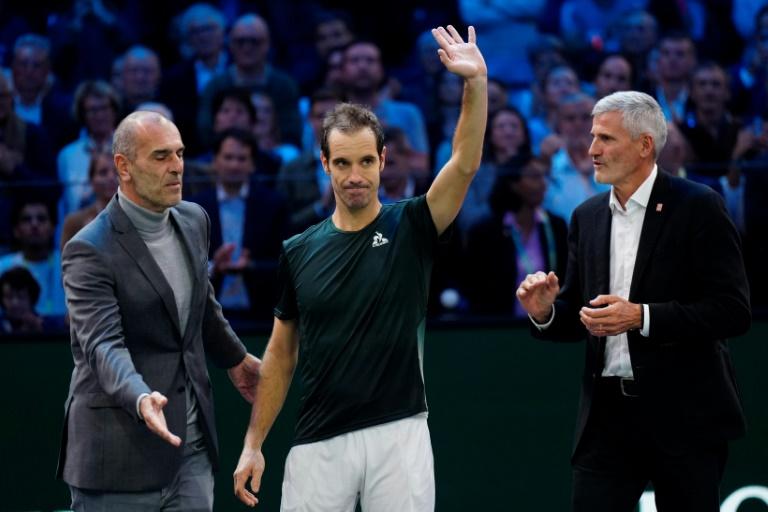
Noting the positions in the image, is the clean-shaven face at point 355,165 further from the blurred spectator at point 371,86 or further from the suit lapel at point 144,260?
the blurred spectator at point 371,86

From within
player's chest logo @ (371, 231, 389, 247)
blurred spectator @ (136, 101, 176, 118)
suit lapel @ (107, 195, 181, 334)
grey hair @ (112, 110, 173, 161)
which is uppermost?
blurred spectator @ (136, 101, 176, 118)

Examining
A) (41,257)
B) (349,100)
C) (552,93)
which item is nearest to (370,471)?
(41,257)

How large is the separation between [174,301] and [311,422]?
0.62m

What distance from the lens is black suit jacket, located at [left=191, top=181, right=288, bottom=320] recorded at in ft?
19.8

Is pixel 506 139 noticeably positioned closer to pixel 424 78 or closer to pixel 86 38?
pixel 424 78

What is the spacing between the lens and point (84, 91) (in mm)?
7871

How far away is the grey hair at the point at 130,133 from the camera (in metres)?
4.25

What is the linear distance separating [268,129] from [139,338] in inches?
151

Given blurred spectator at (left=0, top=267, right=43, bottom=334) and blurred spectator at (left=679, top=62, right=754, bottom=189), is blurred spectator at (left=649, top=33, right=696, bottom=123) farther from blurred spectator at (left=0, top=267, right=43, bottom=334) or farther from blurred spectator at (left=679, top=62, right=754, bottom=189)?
blurred spectator at (left=0, top=267, right=43, bottom=334)

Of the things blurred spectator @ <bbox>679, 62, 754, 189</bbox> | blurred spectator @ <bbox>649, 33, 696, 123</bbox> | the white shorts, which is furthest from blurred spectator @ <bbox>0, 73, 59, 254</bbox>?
blurred spectator @ <bbox>649, 33, 696, 123</bbox>

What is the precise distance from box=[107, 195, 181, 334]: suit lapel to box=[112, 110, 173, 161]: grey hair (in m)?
0.22

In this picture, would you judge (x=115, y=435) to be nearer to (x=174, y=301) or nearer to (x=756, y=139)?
(x=174, y=301)

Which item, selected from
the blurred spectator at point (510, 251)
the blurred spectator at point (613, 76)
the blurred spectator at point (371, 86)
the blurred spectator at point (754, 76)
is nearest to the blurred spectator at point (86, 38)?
the blurred spectator at point (371, 86)

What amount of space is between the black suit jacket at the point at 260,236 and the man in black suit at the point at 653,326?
1.87m
